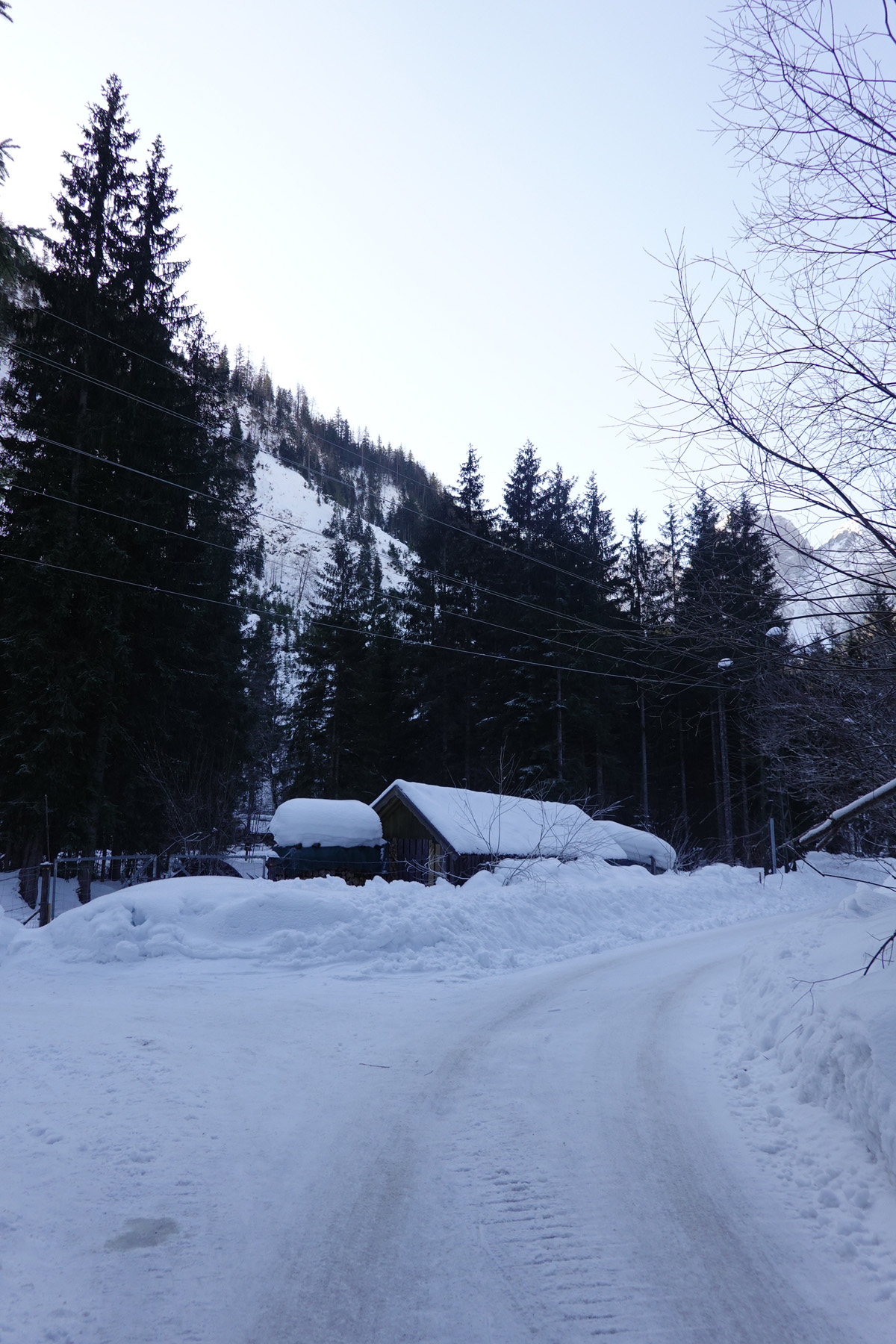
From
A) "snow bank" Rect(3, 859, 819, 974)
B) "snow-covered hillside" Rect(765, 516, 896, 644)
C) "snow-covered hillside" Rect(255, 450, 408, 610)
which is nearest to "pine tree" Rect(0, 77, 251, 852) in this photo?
"snow bank" Rect(3, 859, 819, 974)

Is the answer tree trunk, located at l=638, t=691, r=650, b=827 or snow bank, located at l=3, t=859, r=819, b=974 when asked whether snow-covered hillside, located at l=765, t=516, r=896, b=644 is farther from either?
tree trunk, located at l=638, t=691, r=650, b=827

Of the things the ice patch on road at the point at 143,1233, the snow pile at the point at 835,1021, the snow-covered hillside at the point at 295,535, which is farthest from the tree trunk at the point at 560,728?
the snow-covered hillside at the point at 295,535

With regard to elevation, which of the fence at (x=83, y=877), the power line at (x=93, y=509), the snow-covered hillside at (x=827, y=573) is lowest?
the fence at (x=83, y=877)

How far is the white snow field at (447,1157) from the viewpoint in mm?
3309

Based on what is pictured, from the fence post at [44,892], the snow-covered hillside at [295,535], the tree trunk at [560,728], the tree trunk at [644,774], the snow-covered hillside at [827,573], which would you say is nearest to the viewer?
the snow-covered hillside at [827,573]

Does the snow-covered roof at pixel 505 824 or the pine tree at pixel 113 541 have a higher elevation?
the pine tree at pixel 113 541

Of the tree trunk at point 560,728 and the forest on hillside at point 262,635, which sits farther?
the tree trunk at point 560,728

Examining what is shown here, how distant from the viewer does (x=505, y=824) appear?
81.6 feet

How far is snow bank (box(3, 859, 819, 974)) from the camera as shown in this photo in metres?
11.5

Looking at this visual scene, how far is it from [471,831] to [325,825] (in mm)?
4933

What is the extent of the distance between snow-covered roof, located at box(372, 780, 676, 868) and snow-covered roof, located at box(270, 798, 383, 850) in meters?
1.46

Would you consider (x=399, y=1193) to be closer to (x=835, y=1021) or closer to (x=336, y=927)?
(x=835, y=1021)

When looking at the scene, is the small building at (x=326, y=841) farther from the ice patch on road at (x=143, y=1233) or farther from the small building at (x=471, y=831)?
the ice patch on road at (x=143, y=1233)

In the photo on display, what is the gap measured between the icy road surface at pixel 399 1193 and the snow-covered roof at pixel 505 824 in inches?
611
